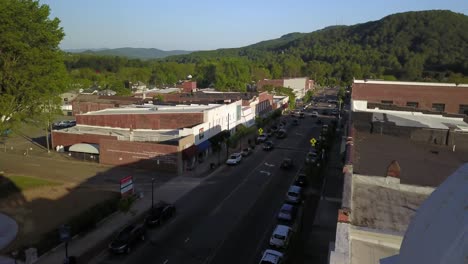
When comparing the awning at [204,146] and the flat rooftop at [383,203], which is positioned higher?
the flat rooftop at [383,203]

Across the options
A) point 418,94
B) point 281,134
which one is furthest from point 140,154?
point 418,94


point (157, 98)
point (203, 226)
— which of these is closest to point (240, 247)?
point (203, 226)

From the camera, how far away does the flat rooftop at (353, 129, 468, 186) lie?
17555 mm

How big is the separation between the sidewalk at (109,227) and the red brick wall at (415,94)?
26884 mm

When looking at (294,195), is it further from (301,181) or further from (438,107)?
(438,107)

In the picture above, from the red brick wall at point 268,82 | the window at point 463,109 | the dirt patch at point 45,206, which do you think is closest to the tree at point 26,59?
the dirt patch at point 45,206

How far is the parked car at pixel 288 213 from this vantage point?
26441 mm

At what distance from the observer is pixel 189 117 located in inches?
1781

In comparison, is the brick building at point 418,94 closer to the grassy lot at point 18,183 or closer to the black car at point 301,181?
the black car at point 301,181

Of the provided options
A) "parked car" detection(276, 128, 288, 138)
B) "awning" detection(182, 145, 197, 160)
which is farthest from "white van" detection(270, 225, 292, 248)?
"parked car" detection(276, 128, 288, 138)

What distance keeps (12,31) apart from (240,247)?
2599 cm

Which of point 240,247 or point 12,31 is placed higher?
point 12,31

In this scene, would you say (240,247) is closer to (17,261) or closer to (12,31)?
(17,261)

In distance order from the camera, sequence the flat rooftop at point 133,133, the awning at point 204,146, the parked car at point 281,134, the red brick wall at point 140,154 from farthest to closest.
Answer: the parked car at point 281,134, the awning at point 204,146, the flat rooftop at point 133,133, the red brick wall at point 140,154
